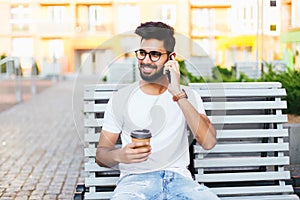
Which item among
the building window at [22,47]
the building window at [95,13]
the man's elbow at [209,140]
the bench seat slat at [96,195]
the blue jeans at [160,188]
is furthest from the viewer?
the building window at [22,47]

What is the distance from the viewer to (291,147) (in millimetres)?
4652

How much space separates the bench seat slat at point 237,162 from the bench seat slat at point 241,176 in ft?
0.17

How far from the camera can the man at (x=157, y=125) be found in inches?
120

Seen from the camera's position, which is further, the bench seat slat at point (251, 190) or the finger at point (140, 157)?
the bench seat slat at point (251, 190)

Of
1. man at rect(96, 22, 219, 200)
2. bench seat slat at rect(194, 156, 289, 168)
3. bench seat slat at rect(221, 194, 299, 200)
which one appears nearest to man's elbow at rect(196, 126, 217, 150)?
man at rect(96, 22, 219, 200)

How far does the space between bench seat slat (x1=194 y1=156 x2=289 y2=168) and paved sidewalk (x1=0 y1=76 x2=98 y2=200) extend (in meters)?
0.72

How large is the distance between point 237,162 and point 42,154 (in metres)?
3.81

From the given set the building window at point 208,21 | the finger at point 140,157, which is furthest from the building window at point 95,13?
the building window at point 208,21

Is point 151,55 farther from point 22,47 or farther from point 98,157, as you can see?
point 22,47

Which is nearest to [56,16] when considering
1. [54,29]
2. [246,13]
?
[54,29]

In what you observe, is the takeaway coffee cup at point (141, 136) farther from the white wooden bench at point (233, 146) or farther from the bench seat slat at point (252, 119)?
the bench seat slat at point (252, 119)

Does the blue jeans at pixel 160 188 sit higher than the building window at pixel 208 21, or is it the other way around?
the building window at pixel 208 21

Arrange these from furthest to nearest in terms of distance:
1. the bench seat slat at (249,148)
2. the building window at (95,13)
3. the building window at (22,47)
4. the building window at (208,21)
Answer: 1. the building window at (22,47)
2. the building window at (208,21)
3. the building window at (95,13)
4. the bench seat slat at (249,148)

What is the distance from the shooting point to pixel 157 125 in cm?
312
